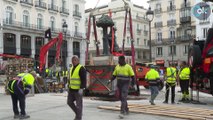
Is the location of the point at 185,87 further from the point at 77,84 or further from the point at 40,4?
the point at 40,4

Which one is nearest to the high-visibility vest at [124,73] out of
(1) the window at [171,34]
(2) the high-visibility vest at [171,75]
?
(2) the high-visibility vest at [171,75]

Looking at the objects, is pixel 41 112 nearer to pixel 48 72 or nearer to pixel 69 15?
pixel 48 72

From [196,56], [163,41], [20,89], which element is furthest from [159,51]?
[20,89]

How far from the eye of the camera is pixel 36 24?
2077 inches

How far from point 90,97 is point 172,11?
5419 cm

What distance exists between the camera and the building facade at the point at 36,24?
156ft

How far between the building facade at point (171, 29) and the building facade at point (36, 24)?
16369mm

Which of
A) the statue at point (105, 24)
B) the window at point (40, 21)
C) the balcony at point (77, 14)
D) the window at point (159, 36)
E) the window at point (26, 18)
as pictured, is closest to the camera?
the statue at point (105, 24)

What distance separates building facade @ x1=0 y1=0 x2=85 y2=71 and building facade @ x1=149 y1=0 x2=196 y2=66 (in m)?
16.4

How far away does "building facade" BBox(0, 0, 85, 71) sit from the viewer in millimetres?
47688

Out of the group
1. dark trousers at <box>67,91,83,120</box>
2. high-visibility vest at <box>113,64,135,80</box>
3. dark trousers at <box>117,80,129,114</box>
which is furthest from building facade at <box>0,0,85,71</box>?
dark trousers at <box>67,91,83,120</box>

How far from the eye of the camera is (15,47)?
48344 mm

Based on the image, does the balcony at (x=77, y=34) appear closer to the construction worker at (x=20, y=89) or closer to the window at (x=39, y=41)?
the window at (x=39, y=41)

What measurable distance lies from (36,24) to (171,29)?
27470mm
